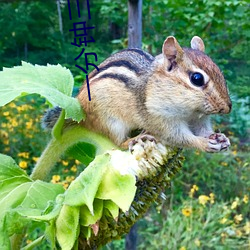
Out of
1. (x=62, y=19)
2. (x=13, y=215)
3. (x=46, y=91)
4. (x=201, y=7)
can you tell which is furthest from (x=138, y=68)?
(x=62, y=19)

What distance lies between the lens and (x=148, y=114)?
90 centimetres

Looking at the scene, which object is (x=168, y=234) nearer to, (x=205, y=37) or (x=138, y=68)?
(x=205, y=37)

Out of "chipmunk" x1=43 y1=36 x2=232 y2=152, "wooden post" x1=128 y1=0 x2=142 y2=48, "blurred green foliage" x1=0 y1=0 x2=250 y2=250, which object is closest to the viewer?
"chipmunk" x1=43 y1=36 x2=232 y2=152

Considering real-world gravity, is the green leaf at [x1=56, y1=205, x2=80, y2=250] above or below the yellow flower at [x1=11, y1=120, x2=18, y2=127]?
above

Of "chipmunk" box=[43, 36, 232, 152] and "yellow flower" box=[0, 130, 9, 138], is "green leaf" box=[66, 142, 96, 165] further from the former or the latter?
"yellow flower" box=[0, 130, 9, 138]

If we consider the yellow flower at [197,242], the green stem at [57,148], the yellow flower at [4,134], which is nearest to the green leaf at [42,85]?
the green stem at [57,148]

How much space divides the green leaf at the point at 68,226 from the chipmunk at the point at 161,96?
0.71 ft

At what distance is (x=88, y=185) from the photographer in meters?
0.56

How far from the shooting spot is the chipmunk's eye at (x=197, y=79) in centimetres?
82

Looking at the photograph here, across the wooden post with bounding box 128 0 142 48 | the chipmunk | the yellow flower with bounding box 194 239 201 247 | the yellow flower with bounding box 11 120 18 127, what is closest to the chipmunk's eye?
the chipmunk

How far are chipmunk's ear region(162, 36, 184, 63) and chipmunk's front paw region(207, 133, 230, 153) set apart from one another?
0.53ft

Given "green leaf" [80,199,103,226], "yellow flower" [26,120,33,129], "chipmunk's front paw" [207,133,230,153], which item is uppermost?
"green leaf" [80,199,103,226]

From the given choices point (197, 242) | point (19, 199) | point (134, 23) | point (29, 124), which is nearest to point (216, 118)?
point (197, 242)

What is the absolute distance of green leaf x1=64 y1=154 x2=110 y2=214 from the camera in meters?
0.54
